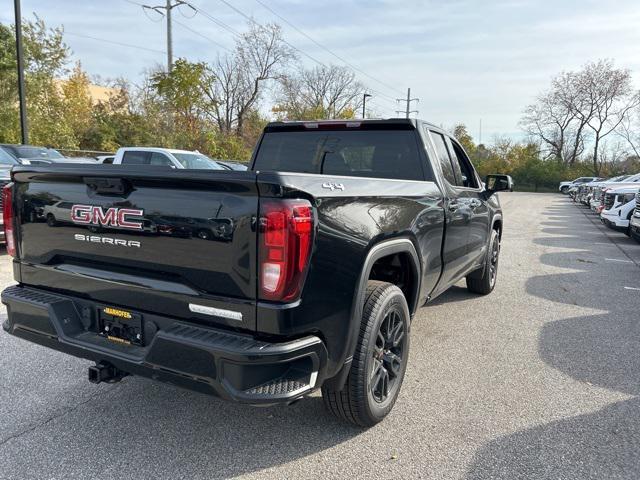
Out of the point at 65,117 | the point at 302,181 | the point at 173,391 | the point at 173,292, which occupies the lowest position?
the point at 173,391

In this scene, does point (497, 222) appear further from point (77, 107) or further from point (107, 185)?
point (77, 107)

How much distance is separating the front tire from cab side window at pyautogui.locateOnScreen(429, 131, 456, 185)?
1.62 metres

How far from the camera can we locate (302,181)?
88.6 inches

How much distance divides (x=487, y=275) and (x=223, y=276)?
462cm

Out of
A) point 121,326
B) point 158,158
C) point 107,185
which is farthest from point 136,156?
point 121,326

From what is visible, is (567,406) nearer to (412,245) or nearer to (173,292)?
(412,245)

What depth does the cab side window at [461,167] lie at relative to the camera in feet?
15.6

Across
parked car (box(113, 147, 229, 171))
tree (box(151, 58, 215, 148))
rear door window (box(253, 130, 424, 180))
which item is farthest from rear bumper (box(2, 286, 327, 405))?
tree (box(151, 58, 215, 148))

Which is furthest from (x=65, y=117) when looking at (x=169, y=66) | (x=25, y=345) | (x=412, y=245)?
(x=412, y=245)

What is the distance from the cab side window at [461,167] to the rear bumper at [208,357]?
9.71 feet

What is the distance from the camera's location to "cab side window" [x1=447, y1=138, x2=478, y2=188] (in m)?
4.76

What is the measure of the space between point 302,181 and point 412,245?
128cm

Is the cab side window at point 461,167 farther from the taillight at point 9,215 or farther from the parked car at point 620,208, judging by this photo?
the parked car at point 620,208

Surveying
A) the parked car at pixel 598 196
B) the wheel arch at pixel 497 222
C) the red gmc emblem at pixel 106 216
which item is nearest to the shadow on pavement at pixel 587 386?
the wheel arch at pixel 497 222
